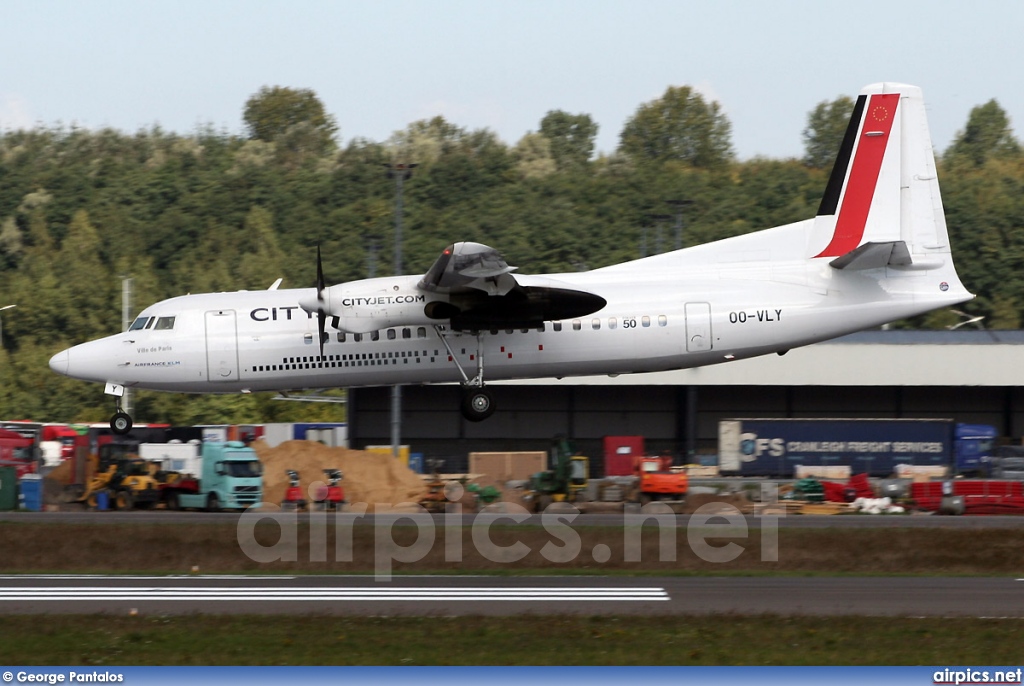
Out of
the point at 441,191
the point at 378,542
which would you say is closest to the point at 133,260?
the point at 441,191

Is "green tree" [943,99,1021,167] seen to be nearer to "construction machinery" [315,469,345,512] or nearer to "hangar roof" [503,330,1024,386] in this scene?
"hangar roof" [503,330,1024,386]

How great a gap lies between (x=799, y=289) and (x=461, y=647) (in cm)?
1258

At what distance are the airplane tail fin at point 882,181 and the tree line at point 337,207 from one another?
3388cm

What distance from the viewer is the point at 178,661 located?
13102 millimetres

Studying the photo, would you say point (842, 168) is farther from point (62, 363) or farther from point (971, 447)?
point (971, 447)

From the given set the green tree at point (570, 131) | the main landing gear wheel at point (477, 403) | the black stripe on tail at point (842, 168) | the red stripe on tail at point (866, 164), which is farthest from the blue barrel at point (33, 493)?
the green tree at point (570, 131)

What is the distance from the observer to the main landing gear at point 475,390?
23.2m

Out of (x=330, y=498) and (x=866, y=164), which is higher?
(x=866, y=164)

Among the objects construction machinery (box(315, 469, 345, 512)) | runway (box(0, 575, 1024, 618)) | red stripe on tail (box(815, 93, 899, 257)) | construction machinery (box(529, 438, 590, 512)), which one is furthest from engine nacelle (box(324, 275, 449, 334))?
red stripe on tail (box(815, 93, 899, 257))

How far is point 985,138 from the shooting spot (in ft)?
345

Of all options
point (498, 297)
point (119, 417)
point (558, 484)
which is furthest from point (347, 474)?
point (498, 297)

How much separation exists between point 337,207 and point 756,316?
5968 cm

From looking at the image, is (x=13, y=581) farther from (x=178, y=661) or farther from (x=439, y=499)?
(x=439, y=499)

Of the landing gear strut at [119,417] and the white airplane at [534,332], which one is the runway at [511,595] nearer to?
the landing gear strut at [119,417]
